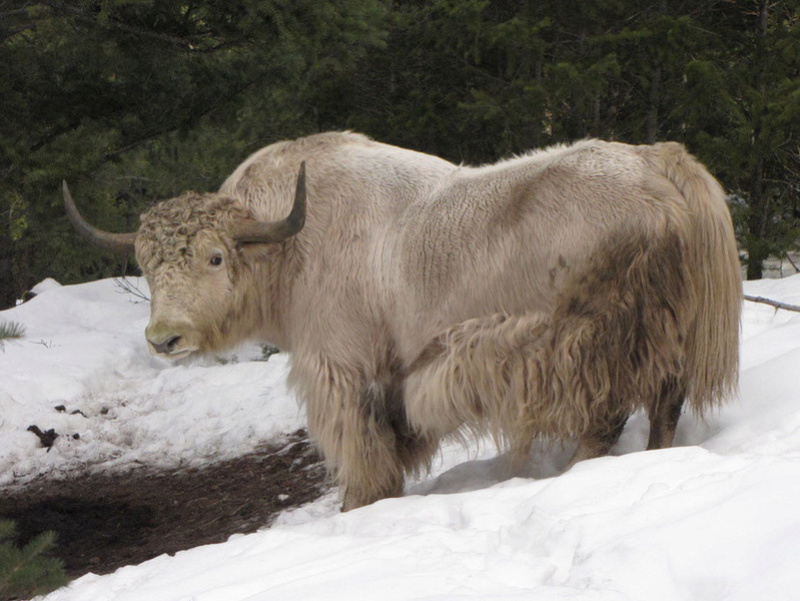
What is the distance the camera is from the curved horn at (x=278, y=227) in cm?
401

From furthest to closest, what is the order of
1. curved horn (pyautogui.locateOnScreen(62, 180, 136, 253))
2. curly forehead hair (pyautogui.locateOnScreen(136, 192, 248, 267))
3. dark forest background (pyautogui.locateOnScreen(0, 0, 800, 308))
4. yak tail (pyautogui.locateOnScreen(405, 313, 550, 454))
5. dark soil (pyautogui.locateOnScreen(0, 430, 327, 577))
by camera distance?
dark forest background (pyautogui.locateOnScreen(0, 0, 800, 308))
dark soil (pyautogui.locateOnScreen(0, 430, 327, 577))
curved horn (pyautogui.locateOnScreen(62, 180, 136, 253))
curly forehead hair (pyautogui.locateOnScreen(136, 192, 248, 267))
yak tail (pyautogui.locateOnScreen(405, 313, 550, 454))

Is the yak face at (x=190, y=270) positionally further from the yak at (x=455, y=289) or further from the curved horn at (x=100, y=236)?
the curved horn at (x=100, y=236)

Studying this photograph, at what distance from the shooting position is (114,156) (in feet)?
22.7

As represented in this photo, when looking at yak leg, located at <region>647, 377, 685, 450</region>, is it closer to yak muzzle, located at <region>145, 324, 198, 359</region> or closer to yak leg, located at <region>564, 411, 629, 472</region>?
yak leg, located at <region>564, 411, 629, 472</region>

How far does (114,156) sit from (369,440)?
3.79 meters

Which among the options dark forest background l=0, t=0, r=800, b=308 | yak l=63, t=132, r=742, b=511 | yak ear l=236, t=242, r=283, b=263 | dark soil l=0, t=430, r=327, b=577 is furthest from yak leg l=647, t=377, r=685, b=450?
dark forest background l=0, t=0, r=800, b=308

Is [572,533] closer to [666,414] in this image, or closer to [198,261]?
[666,414]

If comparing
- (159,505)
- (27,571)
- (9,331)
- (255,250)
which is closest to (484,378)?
(255,250)

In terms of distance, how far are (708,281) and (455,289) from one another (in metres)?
1.05

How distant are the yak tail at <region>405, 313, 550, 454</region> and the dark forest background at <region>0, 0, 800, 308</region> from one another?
2515 millimetres

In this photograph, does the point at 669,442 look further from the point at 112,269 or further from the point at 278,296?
the point at 112,269

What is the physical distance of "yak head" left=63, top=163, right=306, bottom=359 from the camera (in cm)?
405

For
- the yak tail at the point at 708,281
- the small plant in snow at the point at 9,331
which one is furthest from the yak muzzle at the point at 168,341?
the small plant in snow at the point at 9,331

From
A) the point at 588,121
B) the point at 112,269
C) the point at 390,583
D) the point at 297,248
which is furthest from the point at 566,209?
the point at 112,269
